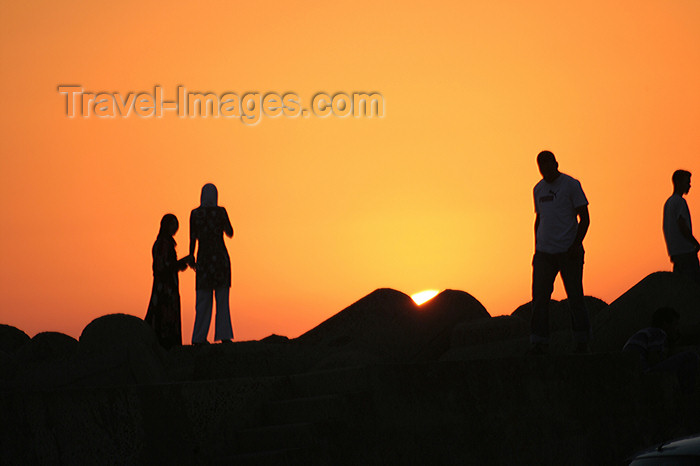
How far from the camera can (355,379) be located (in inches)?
282

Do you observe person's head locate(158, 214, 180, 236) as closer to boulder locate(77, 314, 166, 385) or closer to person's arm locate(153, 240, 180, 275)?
→ person's arm locate(153, 240, 180, 275)

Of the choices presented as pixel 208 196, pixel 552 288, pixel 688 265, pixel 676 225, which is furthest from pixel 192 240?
pixel 688 265

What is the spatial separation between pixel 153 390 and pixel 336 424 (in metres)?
1.32

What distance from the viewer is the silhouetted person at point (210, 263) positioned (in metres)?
11.2

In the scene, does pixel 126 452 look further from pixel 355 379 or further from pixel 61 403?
pixel 355 379

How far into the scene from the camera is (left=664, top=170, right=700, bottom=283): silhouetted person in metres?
10.2

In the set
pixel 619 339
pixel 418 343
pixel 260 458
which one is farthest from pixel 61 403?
pixel 418 343

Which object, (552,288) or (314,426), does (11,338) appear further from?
(314,426)

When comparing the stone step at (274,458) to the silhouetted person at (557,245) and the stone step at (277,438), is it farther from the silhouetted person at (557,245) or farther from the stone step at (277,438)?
the silhouetted person at (557,245)

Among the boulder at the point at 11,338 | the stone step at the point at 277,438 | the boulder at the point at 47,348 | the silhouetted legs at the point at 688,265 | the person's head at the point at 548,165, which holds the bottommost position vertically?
the stone step at the point at 277,438

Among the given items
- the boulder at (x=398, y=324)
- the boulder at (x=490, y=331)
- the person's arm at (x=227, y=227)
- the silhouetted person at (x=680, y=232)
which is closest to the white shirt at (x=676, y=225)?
the silhouetted person at (x=680, y=232)

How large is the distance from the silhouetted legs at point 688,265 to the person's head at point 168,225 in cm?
580

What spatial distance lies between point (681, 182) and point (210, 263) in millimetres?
5243

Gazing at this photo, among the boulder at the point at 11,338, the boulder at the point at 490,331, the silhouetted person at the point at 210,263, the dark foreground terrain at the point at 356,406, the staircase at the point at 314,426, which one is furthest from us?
the boulder at the point at 11,338
